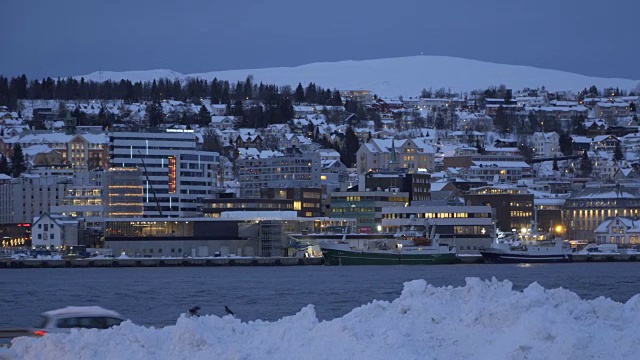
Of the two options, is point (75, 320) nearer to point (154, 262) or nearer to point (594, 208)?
point (154, 262)

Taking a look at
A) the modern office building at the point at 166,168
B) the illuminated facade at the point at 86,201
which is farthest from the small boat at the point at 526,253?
the modern office building at the point at 166,168

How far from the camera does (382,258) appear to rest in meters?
80.2

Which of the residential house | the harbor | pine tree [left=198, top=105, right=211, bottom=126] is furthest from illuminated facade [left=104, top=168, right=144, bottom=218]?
pine tree [left=198, top=105, right=211, bottom=126]

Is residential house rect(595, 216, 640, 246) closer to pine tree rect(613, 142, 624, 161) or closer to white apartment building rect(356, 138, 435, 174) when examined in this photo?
white apartment building rect(356, 138, 435, 174)

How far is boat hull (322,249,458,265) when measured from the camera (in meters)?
79.2

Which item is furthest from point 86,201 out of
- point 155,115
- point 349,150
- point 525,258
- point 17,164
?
point 155,115

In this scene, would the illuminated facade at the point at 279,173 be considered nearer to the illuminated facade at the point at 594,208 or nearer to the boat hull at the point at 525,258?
the illuminated facade at the point at 594,208

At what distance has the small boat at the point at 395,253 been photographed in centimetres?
7944

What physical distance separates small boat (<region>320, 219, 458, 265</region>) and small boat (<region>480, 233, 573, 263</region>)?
2.60 meters

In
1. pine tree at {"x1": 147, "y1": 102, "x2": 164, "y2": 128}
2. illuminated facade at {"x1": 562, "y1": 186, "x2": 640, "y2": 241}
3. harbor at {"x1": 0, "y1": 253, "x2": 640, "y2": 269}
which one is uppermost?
pine tree at {"x1": 147, "y1": 102, "x2": 164, "y2": 128}

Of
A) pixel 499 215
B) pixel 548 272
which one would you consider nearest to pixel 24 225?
pixel 499 215

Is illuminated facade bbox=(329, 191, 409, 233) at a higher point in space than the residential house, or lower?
higher

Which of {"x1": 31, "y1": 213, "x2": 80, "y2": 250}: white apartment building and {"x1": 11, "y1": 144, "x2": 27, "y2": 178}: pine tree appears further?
{"x1": 11, "y1": 144, "x2": 27, "y2": 178}: pine tree

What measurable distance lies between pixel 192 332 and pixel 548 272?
161ft
